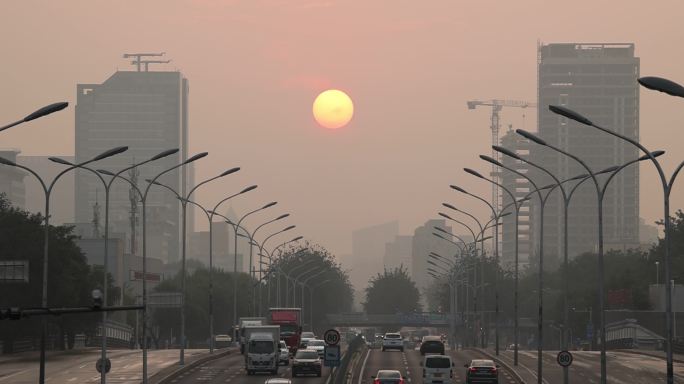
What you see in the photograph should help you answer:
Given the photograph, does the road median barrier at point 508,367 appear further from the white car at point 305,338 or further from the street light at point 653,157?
the street light at point 653,157

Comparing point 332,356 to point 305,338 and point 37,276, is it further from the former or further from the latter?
point 305,338

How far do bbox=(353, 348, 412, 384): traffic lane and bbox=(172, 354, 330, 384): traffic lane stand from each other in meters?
2.22

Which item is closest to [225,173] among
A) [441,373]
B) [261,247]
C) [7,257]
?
[441,373]

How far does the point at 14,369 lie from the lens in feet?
279

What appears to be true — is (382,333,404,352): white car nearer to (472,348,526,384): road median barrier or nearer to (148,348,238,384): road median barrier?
(472,348,526,384): road median barrier

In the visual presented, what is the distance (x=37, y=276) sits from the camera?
361 ft

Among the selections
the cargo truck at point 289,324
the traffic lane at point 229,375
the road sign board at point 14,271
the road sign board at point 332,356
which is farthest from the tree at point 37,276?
the road sign board at point 332,356

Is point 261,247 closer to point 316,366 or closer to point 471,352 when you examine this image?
point 471,352

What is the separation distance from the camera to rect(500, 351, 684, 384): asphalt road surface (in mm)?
82688

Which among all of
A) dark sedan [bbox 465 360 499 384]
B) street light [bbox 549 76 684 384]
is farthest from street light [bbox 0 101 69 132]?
dark sedan [bbox 465 360 499 384]

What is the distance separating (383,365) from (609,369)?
53.9 feet

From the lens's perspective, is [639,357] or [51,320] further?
[51,320]

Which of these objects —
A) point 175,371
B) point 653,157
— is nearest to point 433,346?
point 175,371

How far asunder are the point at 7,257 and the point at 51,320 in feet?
21.4
